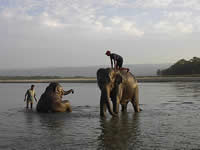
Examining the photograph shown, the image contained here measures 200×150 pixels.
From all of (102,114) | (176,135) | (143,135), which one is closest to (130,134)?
(143,135)

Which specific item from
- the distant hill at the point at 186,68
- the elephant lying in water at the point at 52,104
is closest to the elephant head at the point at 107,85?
the elephant lying in water at the point at 52,104

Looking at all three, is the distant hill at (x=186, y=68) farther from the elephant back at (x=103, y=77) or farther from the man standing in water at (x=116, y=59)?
the elephant back at (x=103, y=77)

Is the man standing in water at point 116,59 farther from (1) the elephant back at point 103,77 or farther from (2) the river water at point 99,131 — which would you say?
(2) the river water at point 99,131

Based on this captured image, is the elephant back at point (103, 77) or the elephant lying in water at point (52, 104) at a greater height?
Answer: the elephant back at point (103, 77)

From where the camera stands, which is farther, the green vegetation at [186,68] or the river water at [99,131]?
the green vegetation at [186,68]

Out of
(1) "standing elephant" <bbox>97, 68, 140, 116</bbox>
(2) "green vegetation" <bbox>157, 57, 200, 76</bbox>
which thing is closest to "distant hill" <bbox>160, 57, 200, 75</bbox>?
(2) "green vegetation" <bbox>157, 57, 200, 76</bbox>

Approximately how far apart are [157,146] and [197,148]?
949 mm

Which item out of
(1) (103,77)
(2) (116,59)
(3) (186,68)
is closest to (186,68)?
(3) (186,68)

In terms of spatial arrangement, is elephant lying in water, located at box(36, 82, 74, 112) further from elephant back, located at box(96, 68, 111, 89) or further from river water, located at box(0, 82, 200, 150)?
elephant back, located at box(96, 68, 111, 89)

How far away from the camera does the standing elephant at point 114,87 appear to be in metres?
12.7

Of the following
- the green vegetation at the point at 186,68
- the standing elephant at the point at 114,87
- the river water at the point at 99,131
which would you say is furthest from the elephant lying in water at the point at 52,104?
the green vegetation at the point at 186,68

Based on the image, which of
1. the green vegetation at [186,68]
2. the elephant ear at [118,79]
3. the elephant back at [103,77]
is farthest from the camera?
the green vegetation at [186,68]

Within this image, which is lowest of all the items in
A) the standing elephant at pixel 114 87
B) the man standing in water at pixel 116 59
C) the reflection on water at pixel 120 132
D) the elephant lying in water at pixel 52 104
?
the reflection on water at pixel 120 132

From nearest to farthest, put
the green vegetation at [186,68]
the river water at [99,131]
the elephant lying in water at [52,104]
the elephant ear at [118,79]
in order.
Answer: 1. the river water at [99,131]
2. the elephant ear at [118,79]
3. the elephant lying in water at [52,104]
4. the green vegetation at [186,68]
